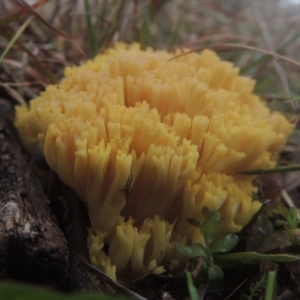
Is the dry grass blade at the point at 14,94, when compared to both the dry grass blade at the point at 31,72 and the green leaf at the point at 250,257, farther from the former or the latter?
the green leaf at the point at 250,257

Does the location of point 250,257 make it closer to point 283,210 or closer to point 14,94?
point 283,210

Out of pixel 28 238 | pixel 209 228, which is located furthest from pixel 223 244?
pixel 28 238

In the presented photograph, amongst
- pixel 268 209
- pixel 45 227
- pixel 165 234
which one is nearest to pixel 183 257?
pixel 165 234

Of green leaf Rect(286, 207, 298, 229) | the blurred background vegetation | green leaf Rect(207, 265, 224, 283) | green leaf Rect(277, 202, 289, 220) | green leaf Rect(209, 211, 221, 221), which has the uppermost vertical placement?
the blurred background vegetation

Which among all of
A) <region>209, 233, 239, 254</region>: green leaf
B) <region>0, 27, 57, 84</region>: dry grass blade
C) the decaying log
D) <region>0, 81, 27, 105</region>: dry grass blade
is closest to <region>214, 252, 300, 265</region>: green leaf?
<region>209, 233, 239, 254</region>: green leaf

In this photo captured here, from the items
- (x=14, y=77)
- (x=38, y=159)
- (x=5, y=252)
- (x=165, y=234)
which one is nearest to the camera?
(x=5, y=252)

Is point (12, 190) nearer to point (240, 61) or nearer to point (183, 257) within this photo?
point (183, 257)

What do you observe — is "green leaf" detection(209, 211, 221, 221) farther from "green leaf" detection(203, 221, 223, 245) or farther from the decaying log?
the decaying log
